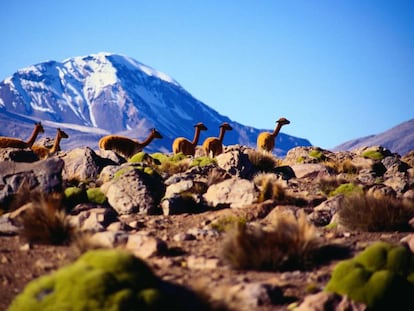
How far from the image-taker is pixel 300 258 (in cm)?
1034

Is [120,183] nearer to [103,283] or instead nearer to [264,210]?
[264,210]

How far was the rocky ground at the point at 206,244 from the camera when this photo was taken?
8781mm

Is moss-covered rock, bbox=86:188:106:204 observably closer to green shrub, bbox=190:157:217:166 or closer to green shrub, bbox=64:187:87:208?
green shrub, bbox=64:187:87:208

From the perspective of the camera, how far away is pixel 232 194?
14.9 meters

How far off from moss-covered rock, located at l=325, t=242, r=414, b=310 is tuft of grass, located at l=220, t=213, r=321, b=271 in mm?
907

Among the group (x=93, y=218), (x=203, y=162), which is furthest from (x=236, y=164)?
(x=93, y=218)

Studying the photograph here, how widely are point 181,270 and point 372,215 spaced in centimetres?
499

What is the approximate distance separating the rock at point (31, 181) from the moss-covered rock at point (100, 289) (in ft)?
20.3

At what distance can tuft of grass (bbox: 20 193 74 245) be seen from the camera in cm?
1110

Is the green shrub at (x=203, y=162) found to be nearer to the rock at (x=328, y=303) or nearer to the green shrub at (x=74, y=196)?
the green shrub at (x=74, y=196)

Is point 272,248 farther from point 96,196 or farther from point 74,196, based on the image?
point 74,196

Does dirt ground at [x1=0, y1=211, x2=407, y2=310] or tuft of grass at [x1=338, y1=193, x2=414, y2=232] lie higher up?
tuft of grass at [x1=338, y1=193, x2=414, y2=232]

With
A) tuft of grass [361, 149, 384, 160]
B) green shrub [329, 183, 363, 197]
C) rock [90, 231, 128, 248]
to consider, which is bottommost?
rock [90, 231, 128, 248]

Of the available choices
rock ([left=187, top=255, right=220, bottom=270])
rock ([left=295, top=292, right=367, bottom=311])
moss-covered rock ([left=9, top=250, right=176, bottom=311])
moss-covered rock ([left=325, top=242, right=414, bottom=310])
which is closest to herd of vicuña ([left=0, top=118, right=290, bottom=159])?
rock ([left=187, top=255, right=220, bottom=270])
